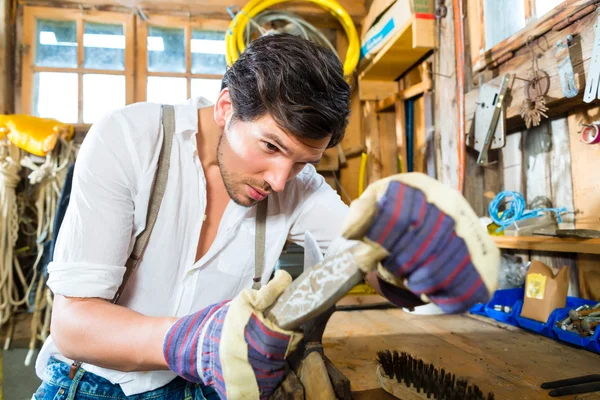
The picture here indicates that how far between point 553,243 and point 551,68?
0.60 m

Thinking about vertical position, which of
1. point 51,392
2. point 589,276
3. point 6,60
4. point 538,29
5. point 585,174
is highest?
point 6,60

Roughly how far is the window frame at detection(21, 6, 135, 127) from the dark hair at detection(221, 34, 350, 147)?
6.65 feet

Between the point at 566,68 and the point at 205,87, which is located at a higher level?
the point at 205,87

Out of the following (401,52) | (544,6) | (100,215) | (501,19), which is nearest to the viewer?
(100,215)

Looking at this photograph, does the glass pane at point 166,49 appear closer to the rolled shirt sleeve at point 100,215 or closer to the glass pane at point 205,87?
the glass pane at point 205,87

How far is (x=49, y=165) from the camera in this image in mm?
2438

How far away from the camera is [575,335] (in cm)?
127

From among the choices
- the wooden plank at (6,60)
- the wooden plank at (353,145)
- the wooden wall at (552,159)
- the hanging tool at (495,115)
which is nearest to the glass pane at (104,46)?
the wooden plank at (6,60)

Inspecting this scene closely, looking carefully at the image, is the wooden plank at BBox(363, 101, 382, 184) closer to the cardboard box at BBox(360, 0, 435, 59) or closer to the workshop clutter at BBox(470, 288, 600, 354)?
the cardboard box at BBox(360, 0, 435, 59)

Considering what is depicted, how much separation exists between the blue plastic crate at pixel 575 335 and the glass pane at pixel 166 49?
2.62 metres

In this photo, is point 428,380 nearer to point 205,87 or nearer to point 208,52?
point 205,87

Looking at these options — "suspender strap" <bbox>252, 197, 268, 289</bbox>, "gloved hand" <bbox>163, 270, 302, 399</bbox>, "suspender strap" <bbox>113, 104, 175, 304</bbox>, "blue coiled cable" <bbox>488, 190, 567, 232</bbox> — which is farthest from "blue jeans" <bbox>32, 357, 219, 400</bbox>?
"blue coiled cable" <bbox>488, 190, 567, 232</bbox>

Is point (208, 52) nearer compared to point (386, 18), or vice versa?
point (386, 18)

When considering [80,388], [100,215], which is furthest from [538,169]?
[80,388]
